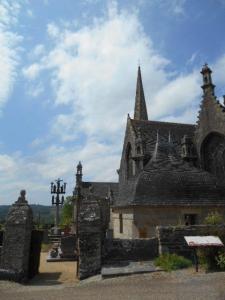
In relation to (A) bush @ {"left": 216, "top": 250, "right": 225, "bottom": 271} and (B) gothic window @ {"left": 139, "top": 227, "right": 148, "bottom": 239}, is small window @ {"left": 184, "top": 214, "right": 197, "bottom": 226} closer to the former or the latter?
(B) gothic window @ {"left": 139, "top": 227, "right": 148, "bottom": 239}

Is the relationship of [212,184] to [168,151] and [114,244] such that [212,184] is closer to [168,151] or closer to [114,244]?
[168,151]

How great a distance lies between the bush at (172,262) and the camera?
10.8 meters

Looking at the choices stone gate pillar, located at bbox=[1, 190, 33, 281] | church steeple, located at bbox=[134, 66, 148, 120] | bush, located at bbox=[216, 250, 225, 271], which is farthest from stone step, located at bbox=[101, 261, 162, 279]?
church steeple, located at bbox=[134, 66, 148, 120]

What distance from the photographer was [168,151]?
69.8ft

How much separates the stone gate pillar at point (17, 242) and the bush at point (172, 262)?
16.1 feet

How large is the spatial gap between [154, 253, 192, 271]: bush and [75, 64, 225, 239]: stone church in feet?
15.6

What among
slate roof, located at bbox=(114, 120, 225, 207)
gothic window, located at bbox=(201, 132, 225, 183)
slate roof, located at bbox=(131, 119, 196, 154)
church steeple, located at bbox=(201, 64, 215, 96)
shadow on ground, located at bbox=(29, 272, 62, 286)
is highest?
church steeple, located at bbox=(201, 64, 215, 96)

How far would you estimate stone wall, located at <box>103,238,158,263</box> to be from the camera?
12094mm

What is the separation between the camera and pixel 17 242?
1119 cm

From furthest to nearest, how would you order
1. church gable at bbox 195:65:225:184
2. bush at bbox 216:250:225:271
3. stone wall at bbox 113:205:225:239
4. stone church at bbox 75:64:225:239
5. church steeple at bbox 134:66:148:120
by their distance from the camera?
church steeple at bbox 134:66:148:120
church gable at bbox 195:65:225:184
stone church at bbox 75:64:225:239
stone wall at bbox 113:205:225:239
bush at bbox 216:250:225:271

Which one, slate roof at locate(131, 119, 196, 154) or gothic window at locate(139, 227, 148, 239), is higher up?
slate roof at locate(131, 119, 196, 154)

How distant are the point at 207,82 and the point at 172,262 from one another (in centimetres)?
1809

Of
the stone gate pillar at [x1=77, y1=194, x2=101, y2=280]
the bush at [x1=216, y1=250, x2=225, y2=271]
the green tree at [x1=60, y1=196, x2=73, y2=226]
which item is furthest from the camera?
the green tree at [x1=60, y1=196, x2=73, y2=226]

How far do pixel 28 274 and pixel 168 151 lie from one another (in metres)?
12.7
